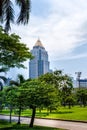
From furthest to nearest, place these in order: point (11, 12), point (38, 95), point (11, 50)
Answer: point (11, 50), point (38, 95), point (11, 12)

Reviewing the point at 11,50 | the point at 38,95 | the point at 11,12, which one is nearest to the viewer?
the point at 11,12

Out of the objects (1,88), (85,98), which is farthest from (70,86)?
(1,88)

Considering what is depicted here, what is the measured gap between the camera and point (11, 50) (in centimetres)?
3512

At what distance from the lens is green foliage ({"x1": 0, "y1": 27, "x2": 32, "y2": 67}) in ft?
113

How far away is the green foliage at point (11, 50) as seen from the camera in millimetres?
34375

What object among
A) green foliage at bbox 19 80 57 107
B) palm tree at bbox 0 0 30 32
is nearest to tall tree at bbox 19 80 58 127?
green foliage at bbox 19 80 57 107

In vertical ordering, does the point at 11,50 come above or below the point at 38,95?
above

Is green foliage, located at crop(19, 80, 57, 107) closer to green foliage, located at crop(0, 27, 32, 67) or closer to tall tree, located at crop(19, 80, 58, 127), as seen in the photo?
tall tree, located at crop(19, 80, 58, 127)

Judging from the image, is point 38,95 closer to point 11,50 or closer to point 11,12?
point 11,50

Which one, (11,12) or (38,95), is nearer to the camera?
(11,12)

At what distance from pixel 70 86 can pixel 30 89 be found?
4877 cm

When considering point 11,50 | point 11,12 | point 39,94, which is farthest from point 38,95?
point 11,12

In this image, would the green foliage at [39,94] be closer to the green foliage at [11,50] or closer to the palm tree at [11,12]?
the green foliage at [11,50]

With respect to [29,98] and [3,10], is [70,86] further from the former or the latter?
[3,10]
